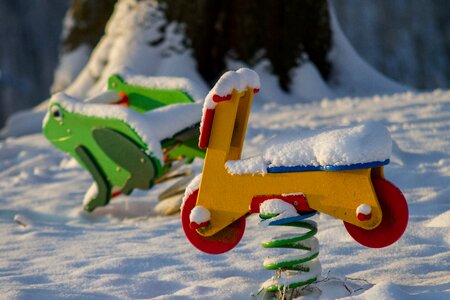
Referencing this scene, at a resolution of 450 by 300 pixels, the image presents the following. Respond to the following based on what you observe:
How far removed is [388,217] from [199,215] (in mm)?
647

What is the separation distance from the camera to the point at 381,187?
2.68 m

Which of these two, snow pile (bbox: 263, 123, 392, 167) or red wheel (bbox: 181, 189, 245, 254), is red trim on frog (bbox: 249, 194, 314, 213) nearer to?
snow pile (bbox: 263, 123, 392, 167)

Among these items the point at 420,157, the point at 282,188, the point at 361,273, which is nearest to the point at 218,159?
the point at 282,188

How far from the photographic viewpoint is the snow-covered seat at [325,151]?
8.39 ft

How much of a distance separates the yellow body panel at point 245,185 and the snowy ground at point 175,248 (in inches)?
10.3

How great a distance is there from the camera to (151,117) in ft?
14.2

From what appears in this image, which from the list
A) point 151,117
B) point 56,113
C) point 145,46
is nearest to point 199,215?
point 151,117

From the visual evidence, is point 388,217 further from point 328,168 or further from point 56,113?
point 56,113

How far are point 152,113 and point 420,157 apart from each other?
5.31 ft

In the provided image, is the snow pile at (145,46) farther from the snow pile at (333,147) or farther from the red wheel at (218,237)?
the snow pile at (333,147)

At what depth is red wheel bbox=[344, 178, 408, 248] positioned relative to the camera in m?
2.64

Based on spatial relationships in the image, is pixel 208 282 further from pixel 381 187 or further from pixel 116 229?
pixel 116 229

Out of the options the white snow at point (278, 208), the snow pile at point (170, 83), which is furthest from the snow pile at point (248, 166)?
the snow pile at point (170, 83)

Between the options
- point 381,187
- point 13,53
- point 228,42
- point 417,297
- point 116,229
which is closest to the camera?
point 417,297
